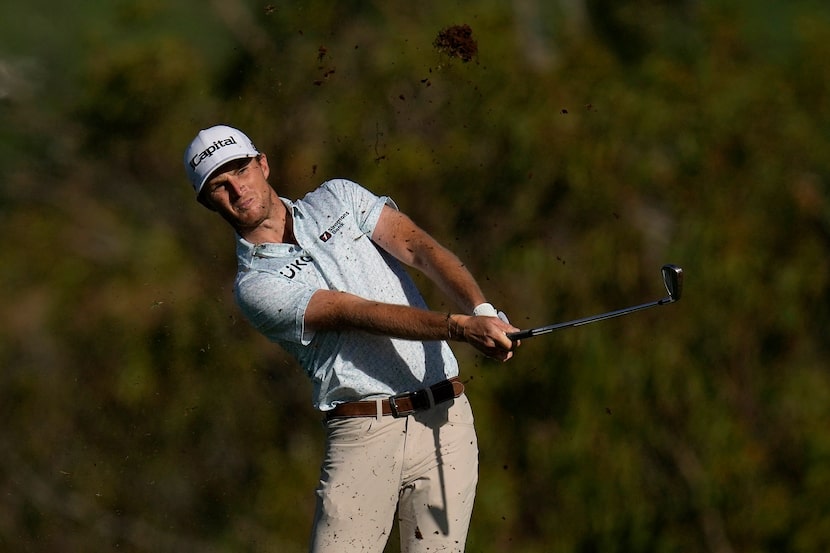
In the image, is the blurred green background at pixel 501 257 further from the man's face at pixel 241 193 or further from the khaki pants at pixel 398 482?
the man's face at pixel 241 193

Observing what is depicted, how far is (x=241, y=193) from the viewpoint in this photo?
3.88 metres

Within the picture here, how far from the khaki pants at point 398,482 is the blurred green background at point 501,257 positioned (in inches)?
161

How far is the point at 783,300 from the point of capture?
9789 millimetres

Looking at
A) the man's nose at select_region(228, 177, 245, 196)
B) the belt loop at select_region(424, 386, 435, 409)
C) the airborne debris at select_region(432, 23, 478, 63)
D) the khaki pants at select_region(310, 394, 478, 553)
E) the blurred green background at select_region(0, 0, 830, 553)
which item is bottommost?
the khaki pants at select_region(310, 394, 478, 553)

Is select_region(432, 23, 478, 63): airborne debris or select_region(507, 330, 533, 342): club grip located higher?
select_region(432, 23, 478, 63): airborne debris

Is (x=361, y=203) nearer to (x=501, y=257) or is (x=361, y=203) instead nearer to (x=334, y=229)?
(x=334, y=229)

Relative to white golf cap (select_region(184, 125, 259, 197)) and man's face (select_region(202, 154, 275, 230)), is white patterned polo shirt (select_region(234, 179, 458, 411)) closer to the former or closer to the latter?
man's face (select_region(202, 154, 275, 230))

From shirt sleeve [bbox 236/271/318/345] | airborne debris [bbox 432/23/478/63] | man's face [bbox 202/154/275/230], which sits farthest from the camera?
airborne debris [bbox 432/23/478/63]

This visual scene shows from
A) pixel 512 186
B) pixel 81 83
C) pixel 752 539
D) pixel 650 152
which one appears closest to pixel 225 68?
pixel 81 83

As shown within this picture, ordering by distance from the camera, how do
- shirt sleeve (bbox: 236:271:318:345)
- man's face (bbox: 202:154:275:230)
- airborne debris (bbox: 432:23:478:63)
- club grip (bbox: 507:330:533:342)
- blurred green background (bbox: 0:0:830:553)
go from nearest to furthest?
club grip (bbox: 507:330:533:342), shirt sleeve (bbox: 236:271:318:345), man's face (bbox: 202:154:275:230), blurred green background (bbox: 0:0:830:553), airborne debris (bbox: 432:23:478:63)

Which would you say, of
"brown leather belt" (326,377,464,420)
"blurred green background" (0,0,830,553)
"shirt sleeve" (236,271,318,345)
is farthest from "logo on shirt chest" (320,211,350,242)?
"blurred green background" (0,0,830,553)

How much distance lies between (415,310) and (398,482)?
58 cm

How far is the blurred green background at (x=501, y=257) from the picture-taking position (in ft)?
31.7

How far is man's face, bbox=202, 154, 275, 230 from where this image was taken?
12.7ft
